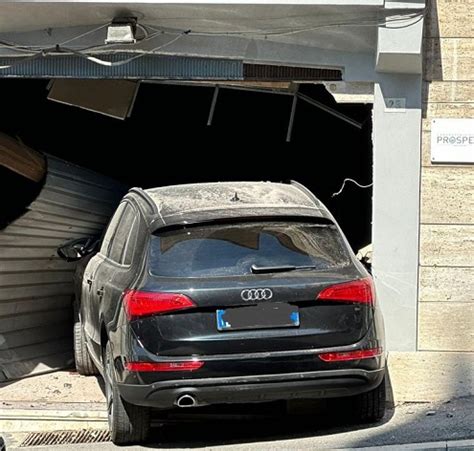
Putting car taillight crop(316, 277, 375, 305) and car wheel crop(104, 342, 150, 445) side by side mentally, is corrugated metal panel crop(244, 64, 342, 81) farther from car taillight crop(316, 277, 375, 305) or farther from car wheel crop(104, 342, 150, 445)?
car wheel crop(104, 342, 150, 445)

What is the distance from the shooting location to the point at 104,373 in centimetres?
727

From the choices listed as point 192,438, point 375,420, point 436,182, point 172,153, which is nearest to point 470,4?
point 436,182

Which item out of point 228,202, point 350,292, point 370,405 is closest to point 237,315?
point 350,292

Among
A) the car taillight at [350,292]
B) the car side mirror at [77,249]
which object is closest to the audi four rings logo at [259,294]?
the car taillight at [350,292]

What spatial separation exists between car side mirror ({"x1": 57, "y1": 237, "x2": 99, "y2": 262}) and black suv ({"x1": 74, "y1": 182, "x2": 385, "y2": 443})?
283cm

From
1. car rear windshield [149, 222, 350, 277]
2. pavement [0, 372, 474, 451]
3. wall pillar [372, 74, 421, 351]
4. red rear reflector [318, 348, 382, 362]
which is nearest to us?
red rear reflector [318, 348, 382, 362]

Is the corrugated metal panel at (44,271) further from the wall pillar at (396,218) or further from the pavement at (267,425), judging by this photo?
the wall pillar at (396,218)

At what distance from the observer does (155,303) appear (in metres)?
6.22

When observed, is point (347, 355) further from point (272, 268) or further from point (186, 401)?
point (186, 401)

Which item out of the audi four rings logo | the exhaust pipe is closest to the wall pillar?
the audi four rings logo

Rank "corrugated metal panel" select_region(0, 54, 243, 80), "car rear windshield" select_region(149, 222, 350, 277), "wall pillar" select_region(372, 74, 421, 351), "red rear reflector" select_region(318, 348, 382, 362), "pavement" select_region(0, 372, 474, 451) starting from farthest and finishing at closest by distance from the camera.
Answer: "corrugated metal panel" select_region(0, 54, 243, 80), "wall pillar" select_region(372, 74, 421, 351), "pavement" select_region(0, 372, 474, 451), "car rear windshield" select_region(149, 222, 350, 277), "red rear reflector" select_region(318, 348, 382, 362)

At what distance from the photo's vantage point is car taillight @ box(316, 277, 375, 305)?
6.36m

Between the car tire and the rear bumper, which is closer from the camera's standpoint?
the rear bumper

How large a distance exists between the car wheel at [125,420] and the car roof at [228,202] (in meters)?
1.14
